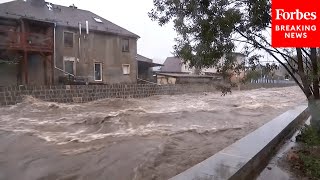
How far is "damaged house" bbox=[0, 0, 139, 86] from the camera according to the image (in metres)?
17.8

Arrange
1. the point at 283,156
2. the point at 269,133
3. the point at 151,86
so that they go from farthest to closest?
the point at 151,86
the point at 269,133
the point at 283,156

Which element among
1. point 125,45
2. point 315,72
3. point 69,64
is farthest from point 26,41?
point 315,72

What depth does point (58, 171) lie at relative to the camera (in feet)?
21.2

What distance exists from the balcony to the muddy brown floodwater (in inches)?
132

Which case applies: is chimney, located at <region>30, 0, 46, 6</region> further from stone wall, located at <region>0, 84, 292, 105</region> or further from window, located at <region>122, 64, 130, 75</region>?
window, located at <region>122, 64, 130, 75</region>

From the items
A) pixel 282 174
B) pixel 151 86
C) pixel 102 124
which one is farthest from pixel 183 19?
pixel 151 86

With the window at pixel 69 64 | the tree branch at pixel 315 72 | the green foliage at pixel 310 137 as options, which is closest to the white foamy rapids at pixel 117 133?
the green foliage at pixel 310 137

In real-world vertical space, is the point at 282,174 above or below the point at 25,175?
above

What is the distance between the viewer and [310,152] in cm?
566

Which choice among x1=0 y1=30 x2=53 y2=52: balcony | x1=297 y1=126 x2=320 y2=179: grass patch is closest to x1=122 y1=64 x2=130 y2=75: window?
x1=0 y1=30 x2=53 y2=52: balcony

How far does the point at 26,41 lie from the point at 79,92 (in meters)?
3.96

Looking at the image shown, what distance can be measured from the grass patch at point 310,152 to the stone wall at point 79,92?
726cm

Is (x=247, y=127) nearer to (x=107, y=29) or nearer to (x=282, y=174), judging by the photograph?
(x=282, y=174)

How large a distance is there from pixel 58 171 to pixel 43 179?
477 millimetres
